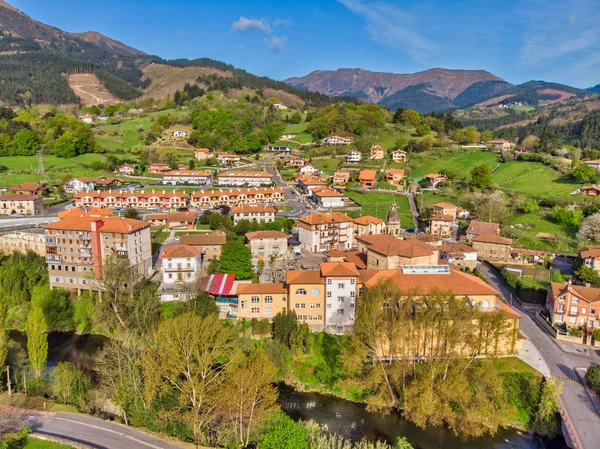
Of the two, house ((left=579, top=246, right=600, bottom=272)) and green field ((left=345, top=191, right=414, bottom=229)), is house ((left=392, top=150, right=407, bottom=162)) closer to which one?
green field ((left=345, top=191, right=414, bottom=229))

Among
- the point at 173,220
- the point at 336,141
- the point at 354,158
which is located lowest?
the point at 173,220

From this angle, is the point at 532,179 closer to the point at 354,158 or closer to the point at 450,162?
the point at 450,162

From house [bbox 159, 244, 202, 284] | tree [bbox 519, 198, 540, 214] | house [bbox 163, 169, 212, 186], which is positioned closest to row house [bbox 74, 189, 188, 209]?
house [bbox 163, 169, 212, 186]

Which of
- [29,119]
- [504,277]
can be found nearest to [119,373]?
[504,277]

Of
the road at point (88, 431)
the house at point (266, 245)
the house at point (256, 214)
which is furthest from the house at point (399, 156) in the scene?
the road at point (88, 431)

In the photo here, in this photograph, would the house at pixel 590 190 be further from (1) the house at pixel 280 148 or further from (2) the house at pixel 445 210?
(1) the house at pixel 280 148

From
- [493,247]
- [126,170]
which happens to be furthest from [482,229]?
[126,170]

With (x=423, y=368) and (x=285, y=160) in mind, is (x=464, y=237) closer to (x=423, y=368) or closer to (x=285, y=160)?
(x=423, y=368)
